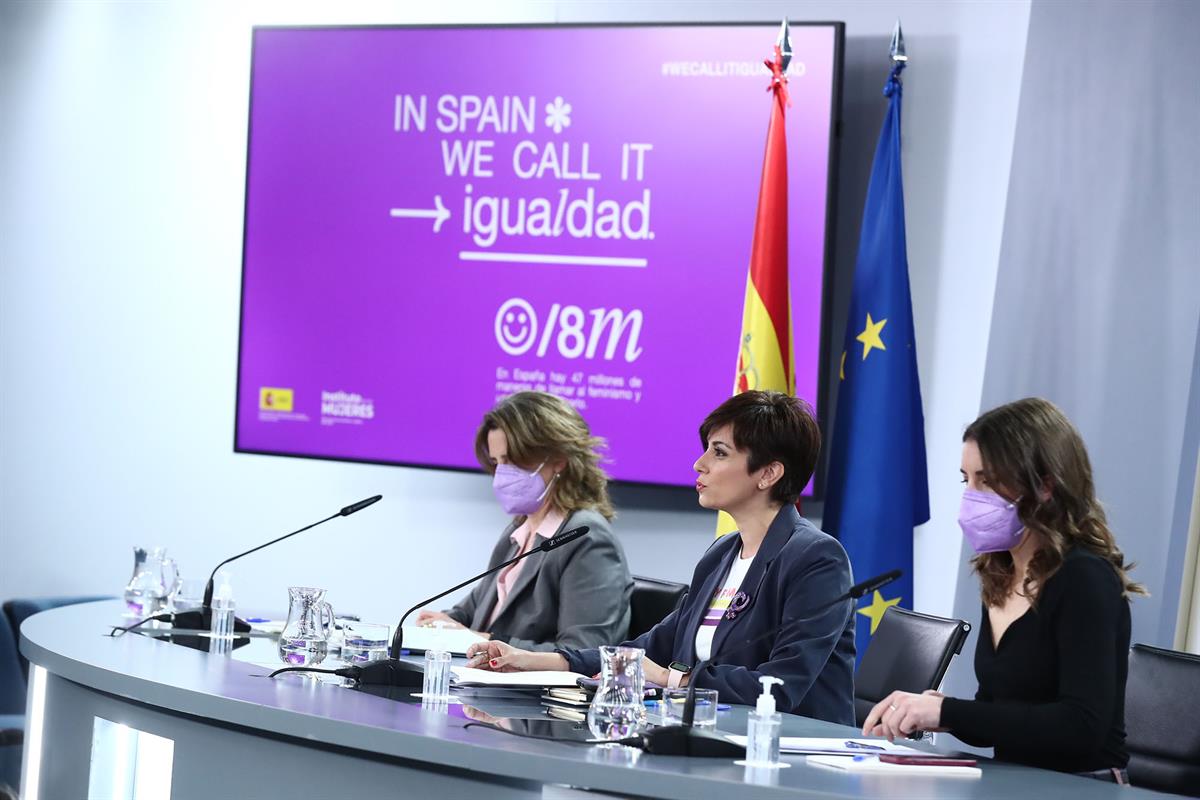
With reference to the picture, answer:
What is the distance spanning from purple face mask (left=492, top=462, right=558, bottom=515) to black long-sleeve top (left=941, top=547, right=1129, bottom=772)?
1.50 m

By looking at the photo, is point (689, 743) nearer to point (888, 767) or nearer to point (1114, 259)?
point (888, 767)

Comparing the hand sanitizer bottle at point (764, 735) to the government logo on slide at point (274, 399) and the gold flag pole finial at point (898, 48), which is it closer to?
the gold flag pole finial at point (898, 48)

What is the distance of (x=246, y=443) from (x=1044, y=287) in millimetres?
2747

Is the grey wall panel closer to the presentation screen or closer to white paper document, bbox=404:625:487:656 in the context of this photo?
the presentation screen

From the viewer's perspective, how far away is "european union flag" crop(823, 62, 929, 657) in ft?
13.2

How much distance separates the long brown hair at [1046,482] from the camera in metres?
2.37

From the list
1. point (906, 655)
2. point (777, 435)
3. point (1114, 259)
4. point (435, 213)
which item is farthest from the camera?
point (435, 213)

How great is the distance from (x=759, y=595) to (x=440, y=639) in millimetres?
816

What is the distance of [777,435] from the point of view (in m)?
2.91

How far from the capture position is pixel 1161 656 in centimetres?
265

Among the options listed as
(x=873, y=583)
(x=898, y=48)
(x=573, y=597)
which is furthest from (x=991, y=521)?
(x=898, y=48)

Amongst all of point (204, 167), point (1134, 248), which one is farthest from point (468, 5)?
point (1134, 248)

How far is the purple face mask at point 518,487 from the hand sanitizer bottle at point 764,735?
1.64m

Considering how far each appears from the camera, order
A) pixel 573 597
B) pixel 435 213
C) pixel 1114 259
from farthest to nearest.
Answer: pixel 435 213 < pixel 1114 259 < pixel 573 597
